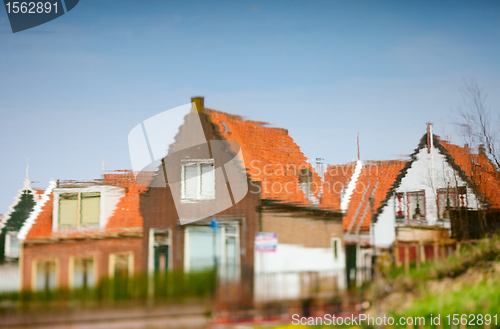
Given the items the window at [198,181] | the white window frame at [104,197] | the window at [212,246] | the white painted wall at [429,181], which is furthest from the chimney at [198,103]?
the white painted wall at [429,181]

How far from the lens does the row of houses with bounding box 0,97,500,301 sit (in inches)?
313

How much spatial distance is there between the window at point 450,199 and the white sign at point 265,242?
12.5ft

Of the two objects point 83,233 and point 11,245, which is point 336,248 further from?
point 11,245

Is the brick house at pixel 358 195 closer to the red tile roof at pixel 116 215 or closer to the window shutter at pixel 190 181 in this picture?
the window shutter at pixel 190 181

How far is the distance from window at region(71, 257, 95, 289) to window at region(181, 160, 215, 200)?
2175mm

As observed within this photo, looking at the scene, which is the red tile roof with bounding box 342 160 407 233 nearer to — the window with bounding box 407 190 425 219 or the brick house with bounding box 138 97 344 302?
the brick house with bounding box 138 97 344 302

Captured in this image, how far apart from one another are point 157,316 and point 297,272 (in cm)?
245

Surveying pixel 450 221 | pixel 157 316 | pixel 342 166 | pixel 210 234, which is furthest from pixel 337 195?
pixel 157 316

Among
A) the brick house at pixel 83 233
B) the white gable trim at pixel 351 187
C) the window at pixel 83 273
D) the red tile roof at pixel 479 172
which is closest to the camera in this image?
the window at pixel 83 273

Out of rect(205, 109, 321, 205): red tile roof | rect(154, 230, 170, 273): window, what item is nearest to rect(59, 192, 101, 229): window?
rect(154, 230, 170, 273): window

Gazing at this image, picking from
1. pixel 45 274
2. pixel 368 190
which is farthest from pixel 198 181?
pixel 368 190

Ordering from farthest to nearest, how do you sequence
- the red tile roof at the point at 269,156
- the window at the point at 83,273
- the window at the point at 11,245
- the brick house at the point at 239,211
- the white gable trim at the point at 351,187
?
the white gable trim at the point at 351,187, the red tile roof at the point at 269,156, the brick house at the point at 239,211, the window at the point at 11,245, the window at the point at 83,273

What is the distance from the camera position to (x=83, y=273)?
25.4ft

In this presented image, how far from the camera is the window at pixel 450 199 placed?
9766 mm
